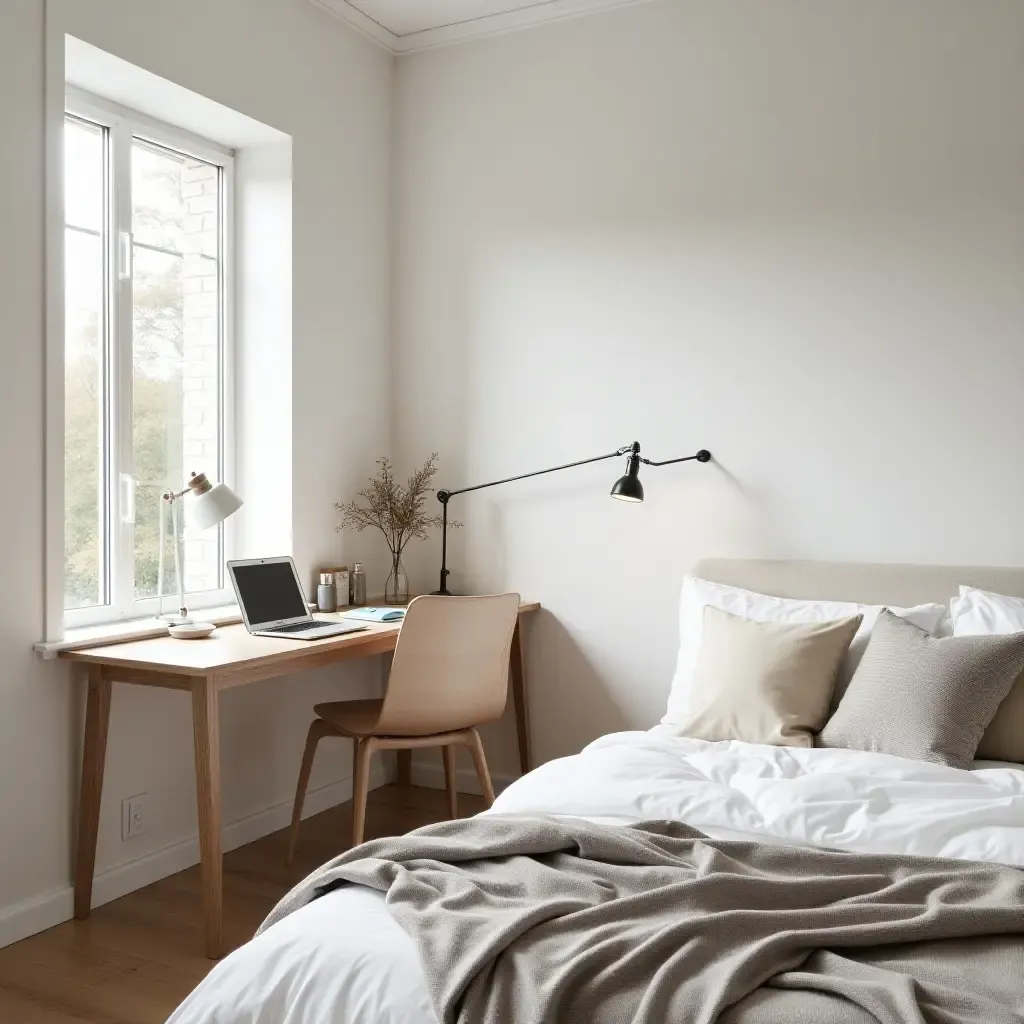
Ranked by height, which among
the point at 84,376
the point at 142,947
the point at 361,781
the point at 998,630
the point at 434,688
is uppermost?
the point at 84,376

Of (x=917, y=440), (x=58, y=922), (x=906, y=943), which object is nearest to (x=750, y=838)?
(x=906, y=943)

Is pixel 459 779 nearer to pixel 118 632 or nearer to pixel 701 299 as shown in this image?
pixel 118 632

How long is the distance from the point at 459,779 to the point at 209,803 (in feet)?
4.97

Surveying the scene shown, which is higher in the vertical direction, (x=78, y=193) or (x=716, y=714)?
(x=78, y=193)

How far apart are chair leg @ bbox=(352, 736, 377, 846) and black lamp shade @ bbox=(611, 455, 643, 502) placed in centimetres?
108

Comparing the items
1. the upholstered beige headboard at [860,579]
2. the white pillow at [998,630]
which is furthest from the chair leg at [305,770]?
the white pillow at [998,630]

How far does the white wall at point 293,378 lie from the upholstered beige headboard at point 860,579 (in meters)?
1.46

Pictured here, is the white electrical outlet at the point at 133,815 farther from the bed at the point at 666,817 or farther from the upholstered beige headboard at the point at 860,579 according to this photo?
the upholstered beige headboard at the point at 860,579

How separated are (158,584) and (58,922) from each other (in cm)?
102

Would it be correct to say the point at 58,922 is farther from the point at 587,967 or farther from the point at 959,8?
the point at 959,8

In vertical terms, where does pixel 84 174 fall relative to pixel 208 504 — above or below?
above

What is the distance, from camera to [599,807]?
2.10 metres

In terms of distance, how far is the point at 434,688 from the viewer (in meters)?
3.07

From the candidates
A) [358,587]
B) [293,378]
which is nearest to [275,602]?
[358,587]
